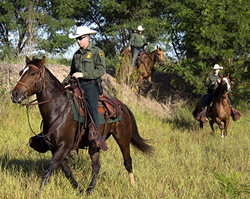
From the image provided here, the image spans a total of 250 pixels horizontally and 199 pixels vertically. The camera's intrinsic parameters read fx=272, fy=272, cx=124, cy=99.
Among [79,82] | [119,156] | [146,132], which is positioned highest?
[79,82]

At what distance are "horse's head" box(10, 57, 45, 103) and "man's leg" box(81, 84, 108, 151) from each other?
0.94 meters

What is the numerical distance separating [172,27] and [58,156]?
36.1 feet

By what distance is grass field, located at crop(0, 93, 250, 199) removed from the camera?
4211mm

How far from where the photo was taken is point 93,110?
461 centimetres

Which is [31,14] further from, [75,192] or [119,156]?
[75,192]

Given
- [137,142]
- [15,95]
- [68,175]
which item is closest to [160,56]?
[137,142]

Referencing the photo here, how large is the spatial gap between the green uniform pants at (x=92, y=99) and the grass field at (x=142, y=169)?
115 cm

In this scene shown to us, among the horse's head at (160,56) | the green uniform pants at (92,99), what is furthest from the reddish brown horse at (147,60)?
the green uniform pants at (92,99)

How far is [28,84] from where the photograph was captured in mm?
3750

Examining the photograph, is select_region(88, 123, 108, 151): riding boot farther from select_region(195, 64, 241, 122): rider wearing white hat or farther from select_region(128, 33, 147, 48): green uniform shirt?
select_region(128, 33, 147, 48): green uniform shirt

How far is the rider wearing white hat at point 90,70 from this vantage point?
4574 mm

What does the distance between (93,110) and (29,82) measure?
1.23 metres

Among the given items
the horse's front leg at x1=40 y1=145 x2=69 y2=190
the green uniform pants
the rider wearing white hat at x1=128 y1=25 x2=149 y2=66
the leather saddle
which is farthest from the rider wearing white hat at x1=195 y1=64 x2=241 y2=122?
the horse's front leg at x1=40 y1=145 x2=69 y2=190

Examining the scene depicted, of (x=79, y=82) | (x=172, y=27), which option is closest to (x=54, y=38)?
(x=172, y=27)
